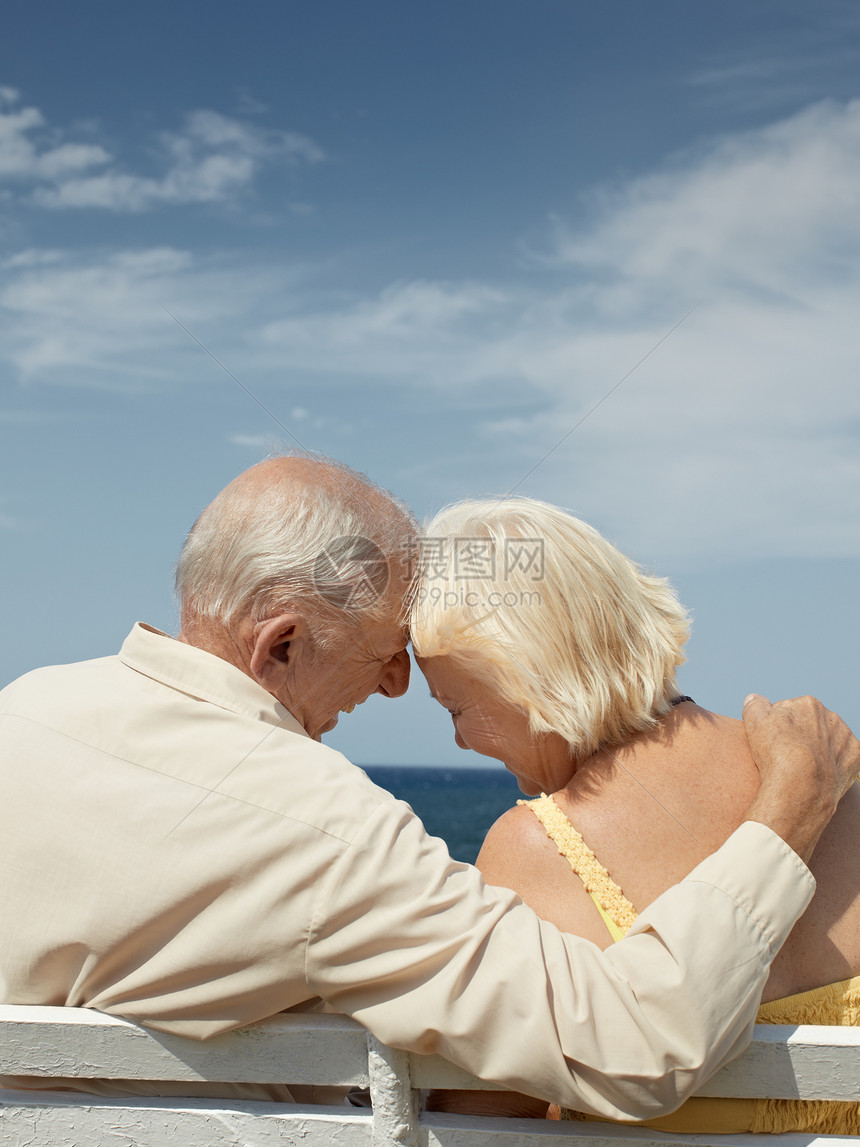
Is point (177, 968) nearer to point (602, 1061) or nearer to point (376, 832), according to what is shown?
point (376, 832)

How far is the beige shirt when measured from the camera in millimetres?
1483

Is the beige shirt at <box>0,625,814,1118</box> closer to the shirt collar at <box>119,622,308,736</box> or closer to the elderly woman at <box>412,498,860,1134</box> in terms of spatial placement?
the shirt collar at <box>119,622,308,736</box>

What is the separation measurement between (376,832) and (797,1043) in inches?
29.0

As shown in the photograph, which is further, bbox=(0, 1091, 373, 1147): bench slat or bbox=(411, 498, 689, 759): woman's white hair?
bbox=(411, 498, 689, 759): woman's white hair

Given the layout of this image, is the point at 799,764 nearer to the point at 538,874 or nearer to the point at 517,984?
the point at 538,874

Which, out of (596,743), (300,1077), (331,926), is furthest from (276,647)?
(300,1077)

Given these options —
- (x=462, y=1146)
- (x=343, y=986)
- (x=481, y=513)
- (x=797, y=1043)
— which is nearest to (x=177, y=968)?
(x=343, y=986)

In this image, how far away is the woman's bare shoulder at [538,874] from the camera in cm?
189

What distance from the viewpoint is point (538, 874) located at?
1.95 meters

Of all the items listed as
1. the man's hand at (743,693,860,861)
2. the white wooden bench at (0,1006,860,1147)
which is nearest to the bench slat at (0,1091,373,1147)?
the white wooden bench at (0,1006,860,1147)

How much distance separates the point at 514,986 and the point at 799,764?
2.50 ft

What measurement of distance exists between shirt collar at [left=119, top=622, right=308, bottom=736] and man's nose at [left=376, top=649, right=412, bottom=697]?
0.67 meters

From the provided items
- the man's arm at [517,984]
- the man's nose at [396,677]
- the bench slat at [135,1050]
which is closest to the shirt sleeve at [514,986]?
the man's arm at [517,984]

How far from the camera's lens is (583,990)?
4.95 feet
